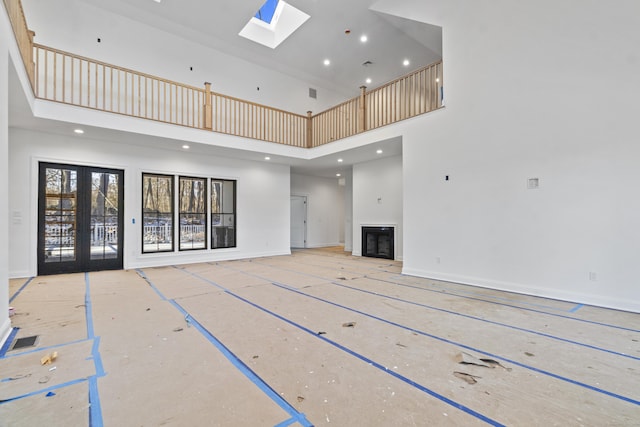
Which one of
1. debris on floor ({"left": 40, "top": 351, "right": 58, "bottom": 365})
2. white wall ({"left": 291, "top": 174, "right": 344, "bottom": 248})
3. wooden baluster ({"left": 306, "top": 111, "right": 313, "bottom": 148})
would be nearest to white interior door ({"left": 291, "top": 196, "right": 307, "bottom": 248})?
white wall ({"left": 291, "top": 174, "right": 344, "bottom": 248})

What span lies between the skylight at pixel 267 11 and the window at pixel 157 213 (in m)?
5.36

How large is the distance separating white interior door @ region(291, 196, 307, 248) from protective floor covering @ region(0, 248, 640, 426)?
281 inches

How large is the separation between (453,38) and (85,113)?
23.3ft

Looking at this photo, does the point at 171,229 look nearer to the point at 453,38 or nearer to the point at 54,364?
the point at 54,364

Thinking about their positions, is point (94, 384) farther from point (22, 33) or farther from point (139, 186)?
point (139, 186)

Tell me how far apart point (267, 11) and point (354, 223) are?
6859 mm

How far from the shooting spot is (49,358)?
2447 mm

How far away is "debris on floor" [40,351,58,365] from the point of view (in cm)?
240

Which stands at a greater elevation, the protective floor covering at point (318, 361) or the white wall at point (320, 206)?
the white wall at point (320, 206)

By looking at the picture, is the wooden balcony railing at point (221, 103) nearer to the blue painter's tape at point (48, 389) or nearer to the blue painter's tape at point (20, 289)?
the blue painter's tape at point (20, 289)

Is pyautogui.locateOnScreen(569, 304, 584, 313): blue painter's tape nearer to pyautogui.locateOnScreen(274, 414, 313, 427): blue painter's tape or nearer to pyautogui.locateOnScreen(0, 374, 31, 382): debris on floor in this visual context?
pyautogui.locateOnScreen(274, 414, 313, 427): blue painter's tape

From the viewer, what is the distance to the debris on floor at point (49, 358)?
2.40 metres

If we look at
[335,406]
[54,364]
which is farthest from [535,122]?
[54,364]

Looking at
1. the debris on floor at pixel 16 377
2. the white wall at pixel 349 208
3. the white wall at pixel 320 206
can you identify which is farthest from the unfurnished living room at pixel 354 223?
the white wall at pixel 320 206
